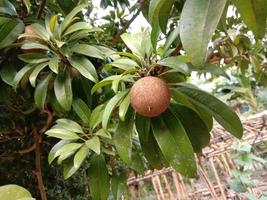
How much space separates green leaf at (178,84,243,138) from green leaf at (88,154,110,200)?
0.32m

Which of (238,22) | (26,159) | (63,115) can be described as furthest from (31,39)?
(238,22)

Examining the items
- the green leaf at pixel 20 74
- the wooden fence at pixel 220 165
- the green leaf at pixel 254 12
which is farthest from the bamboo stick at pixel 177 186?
the green leaf at pixel 254 12

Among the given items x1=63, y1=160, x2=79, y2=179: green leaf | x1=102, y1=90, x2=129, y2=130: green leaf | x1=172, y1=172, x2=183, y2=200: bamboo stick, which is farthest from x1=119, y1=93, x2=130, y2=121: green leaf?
x1=172, y1=172, x2=183, y2=200: bamboo stick

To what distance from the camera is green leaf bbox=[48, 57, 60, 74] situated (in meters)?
0.82

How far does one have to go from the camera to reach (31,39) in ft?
3.08

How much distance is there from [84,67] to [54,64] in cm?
8

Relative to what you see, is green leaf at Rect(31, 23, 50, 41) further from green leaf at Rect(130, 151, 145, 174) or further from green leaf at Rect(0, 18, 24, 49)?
green leaf at Rect(130, 151, 145, 174)

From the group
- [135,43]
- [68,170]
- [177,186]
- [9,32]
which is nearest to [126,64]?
[135,43]

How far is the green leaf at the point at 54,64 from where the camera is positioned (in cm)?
82

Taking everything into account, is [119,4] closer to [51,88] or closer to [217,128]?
[51,88]

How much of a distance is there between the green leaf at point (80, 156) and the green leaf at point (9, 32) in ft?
1.35

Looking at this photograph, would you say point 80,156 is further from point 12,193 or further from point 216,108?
point 216,108

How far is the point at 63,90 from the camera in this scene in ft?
2.87

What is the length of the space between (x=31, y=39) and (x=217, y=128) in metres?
2.22
